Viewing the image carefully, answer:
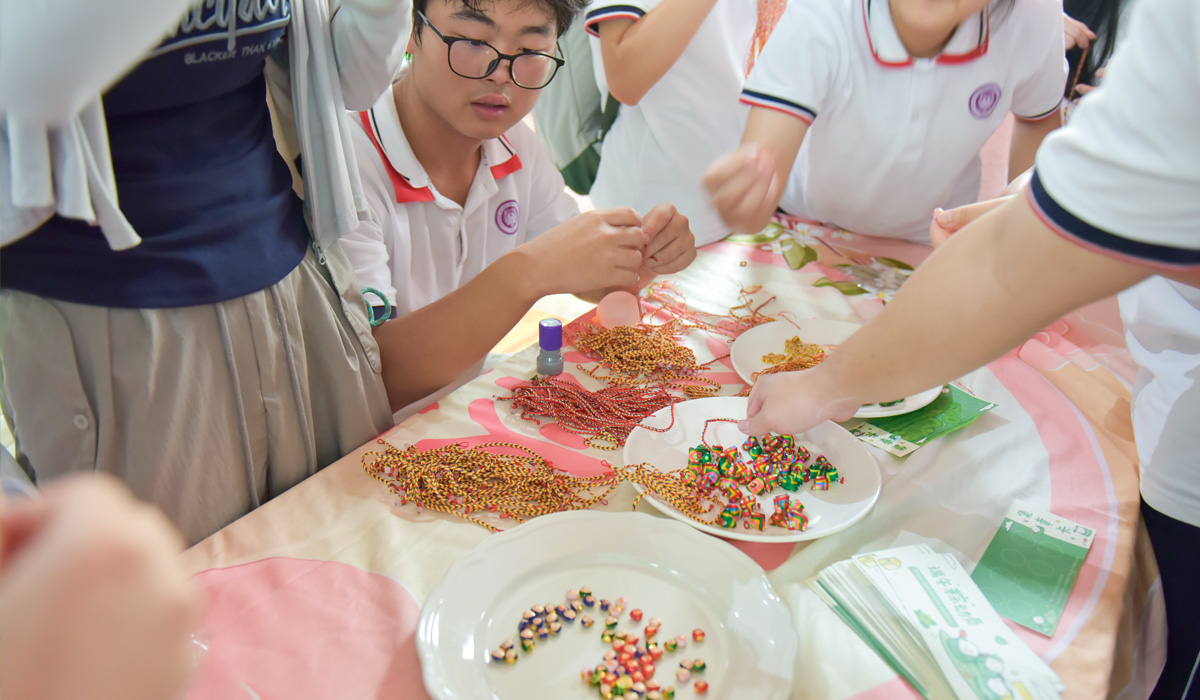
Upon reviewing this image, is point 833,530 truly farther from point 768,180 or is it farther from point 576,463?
point 768,180

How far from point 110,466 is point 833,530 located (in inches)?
35.0

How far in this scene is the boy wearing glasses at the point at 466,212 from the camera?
117 centimetres

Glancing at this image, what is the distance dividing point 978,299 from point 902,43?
42.0 inches

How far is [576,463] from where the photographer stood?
3.12 feet

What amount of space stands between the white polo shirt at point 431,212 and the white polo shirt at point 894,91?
1.69 ft

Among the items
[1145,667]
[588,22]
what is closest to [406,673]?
[1145,667]

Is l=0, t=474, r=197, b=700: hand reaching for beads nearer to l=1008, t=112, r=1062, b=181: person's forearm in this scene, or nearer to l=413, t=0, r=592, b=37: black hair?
l=413, t=0, r=592, b=37: black hair

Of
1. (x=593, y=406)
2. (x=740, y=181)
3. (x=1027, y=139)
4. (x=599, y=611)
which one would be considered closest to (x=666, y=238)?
(x=740, y=181)

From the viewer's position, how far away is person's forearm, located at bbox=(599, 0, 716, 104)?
1.67m

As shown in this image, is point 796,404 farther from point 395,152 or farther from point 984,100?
point 984,100

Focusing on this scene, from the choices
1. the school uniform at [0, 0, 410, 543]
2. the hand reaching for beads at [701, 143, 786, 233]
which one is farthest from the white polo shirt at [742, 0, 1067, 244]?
the school uniform at [0, 0, 410, 543]

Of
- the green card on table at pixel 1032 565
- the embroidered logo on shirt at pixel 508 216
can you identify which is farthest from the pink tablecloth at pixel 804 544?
the embroidered logo on shirt at pixel 508 216

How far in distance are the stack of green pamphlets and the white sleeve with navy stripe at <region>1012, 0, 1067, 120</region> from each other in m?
1.25

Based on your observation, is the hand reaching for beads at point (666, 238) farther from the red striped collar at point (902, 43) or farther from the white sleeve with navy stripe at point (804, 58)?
the red striped collar at point (902, 43)
